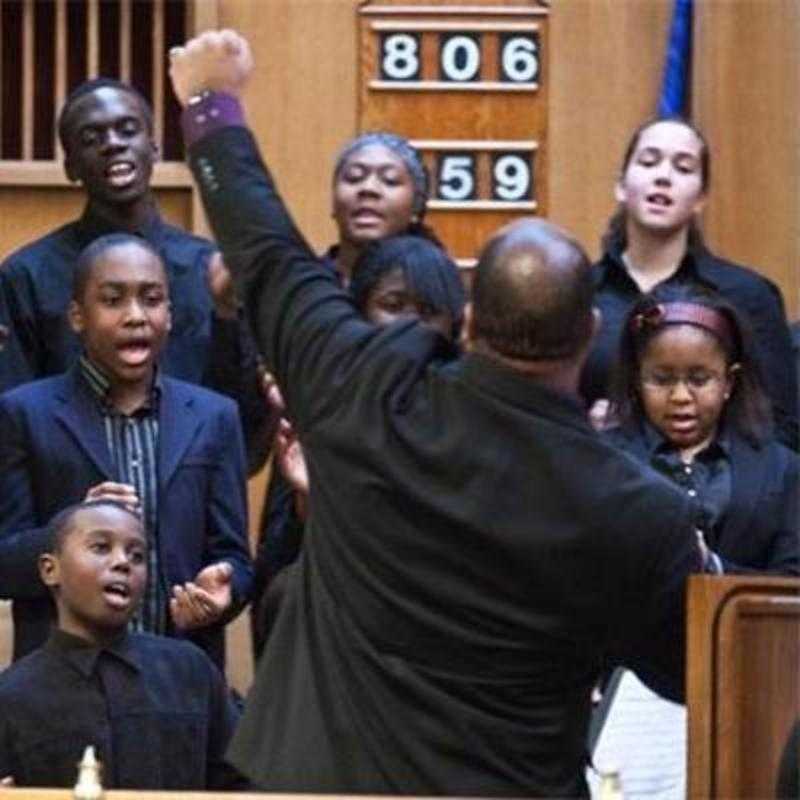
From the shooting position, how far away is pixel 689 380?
5.37 metres

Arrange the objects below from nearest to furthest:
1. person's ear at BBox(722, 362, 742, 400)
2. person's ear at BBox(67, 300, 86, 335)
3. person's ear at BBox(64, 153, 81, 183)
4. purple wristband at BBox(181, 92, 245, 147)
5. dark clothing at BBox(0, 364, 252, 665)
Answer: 1. purple wristband at BBox(181, 92, 245, 147)
2. person's ear at BBox(722, 362, 742, 400)
3. dark clothing at BBox(0, 364, 252, 665)
4. person's ear at BBox(67, 300, 86, 335)
5. person's ear at BBox(64, 153, 81, 183)

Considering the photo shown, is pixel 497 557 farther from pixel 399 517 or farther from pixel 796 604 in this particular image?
pixel 796 604

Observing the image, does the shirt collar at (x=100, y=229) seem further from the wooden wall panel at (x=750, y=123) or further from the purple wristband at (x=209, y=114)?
the purple wristband at (x=209, y=114)

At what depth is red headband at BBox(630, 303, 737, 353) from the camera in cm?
542

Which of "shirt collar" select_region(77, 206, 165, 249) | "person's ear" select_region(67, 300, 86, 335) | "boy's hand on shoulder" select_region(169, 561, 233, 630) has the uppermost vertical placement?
"shirt collar" select_region(77, 206, 165, 249)

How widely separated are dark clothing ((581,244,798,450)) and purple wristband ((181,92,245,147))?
164 centimetres

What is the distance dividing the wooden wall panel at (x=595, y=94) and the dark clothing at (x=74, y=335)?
138 cm

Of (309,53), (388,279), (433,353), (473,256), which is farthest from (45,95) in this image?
(433,353)

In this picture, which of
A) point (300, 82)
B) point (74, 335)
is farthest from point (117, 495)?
point (300, 82)

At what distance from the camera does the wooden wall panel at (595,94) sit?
7.36 m

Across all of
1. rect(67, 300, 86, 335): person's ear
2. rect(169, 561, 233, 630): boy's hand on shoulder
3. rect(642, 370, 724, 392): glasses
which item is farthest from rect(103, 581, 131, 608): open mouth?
rect(642, 370, 724, 392): glasses

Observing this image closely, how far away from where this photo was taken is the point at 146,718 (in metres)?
5.18

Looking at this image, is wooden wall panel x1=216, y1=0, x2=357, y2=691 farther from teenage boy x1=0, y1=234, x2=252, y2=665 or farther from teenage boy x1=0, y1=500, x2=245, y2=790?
teenage boy x1=0, y1=500, x2=245, y2=790

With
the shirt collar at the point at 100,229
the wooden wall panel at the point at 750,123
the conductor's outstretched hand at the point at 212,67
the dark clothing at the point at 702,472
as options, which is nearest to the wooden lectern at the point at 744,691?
the dark clothing at the point at 702,472
